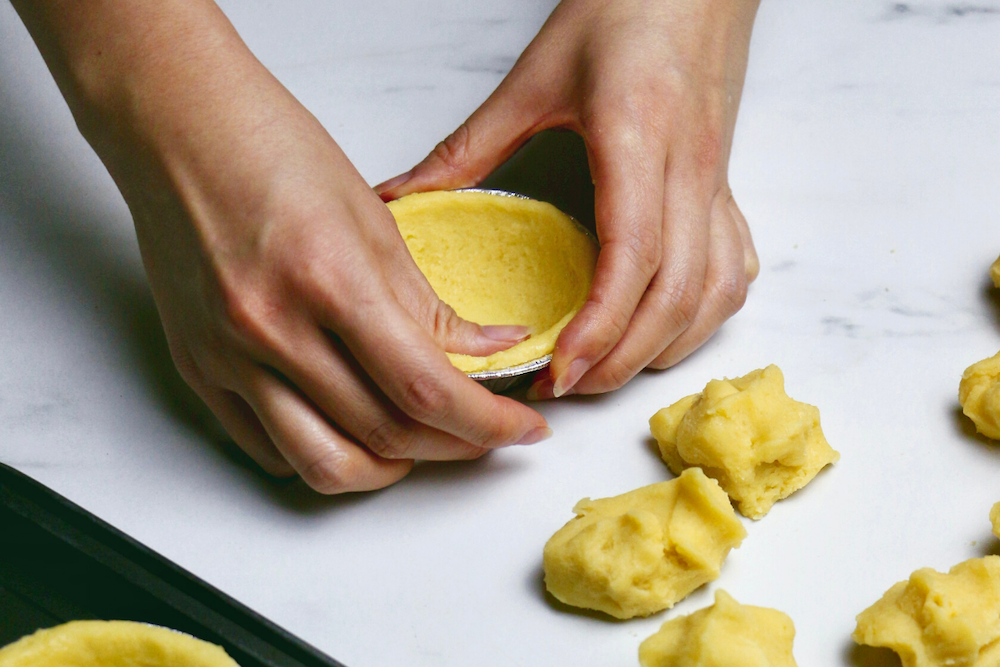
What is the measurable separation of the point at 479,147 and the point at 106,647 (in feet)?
3.23

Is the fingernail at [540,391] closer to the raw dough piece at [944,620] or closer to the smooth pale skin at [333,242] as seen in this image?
the smooth pale skin at [333,242]

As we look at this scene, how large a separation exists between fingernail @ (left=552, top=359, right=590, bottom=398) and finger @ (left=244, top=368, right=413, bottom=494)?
0.97ft

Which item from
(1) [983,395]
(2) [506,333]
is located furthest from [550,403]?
(1) [983,395]

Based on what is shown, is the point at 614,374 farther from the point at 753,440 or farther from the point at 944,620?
the point at 944,620

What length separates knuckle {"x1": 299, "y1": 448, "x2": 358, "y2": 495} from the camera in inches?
57.0

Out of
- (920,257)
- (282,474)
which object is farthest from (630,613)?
(920,257)

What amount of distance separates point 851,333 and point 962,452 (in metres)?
0.28

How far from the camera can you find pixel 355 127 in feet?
7.32

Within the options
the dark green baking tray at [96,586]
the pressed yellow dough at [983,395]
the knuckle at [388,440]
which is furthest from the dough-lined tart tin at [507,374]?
the pressed yellow dough at [983,395]

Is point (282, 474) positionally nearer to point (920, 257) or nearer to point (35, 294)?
point (35, 294)

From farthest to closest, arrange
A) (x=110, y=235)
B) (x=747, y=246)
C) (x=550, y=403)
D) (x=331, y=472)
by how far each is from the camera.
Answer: (x=110, y=235)
(x=747, y=246)
(x=550, y=403)
(x=331, y=472)

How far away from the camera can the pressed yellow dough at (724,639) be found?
1.25 meters

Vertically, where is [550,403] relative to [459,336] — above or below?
below

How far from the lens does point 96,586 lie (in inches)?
52.2
